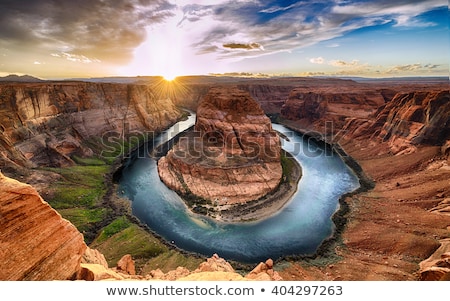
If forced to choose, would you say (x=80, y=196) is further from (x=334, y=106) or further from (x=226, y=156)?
(x=334, y=106)

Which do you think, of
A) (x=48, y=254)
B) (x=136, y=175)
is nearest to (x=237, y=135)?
(x=136, y=175)

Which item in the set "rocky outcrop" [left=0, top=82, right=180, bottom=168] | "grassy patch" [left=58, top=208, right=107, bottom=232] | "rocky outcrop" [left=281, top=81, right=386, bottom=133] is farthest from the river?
"rocky outcrop" [left=281, top=81, right=386, bottom=133]

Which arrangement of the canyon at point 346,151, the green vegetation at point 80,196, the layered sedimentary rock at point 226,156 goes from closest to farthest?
the canyon at point 346,151
the green vegetation at point 80,196
the layered sedimentary rock at point 226,156

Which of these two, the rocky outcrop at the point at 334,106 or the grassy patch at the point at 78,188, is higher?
the rocky outcrop at the point at 334,106

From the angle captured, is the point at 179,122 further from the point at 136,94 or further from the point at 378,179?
the point at 378,179

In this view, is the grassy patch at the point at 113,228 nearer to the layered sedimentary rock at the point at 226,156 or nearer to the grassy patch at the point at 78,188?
the grassy patch at the point at 78,188

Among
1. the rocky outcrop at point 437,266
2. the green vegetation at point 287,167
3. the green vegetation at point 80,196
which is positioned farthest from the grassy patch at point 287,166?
the green vegetation at point 80,196
